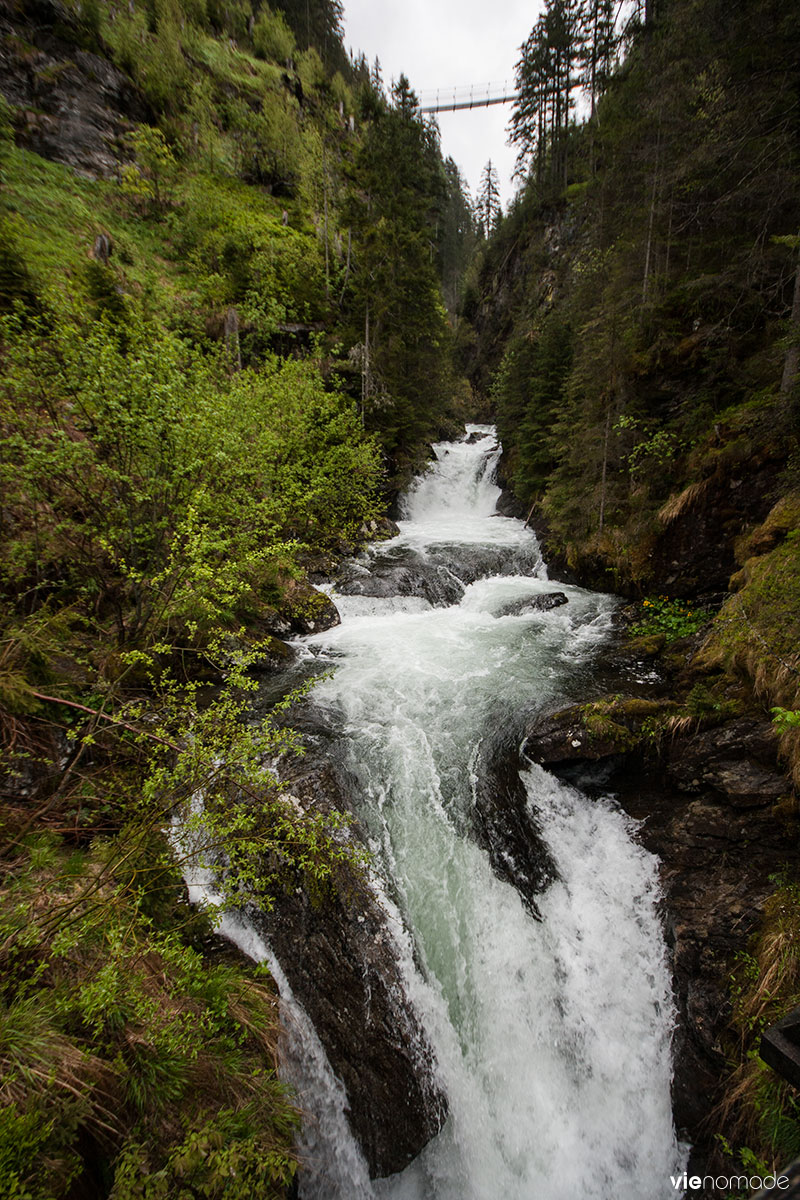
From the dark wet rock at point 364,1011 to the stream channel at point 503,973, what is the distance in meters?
0.12

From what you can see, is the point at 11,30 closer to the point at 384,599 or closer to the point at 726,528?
the point at 384,599

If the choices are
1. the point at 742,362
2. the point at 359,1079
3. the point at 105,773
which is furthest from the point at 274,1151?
the point at 742,362

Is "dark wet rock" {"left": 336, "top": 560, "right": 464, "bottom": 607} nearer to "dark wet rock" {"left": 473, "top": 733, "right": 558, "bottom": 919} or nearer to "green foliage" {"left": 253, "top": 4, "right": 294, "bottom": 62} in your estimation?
"dark wet rock" {"left": 473, "top": 733, "right": 558, "bottom": 919}

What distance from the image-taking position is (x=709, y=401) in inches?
411

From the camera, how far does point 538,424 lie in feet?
58.9

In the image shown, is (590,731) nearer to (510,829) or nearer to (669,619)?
(510,829)

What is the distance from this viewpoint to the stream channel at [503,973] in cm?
388

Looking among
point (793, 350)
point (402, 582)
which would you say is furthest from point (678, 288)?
point (402, 582)

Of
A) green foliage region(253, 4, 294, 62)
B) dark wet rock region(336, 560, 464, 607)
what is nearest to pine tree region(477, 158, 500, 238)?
green foliage region(253, 4, 294, 62)

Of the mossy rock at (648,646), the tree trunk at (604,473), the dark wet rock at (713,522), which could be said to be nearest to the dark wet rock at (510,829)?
the mossy rock at (648,646)

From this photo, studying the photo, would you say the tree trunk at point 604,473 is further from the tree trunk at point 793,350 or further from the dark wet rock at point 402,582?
the dark wet rock at point 402,582

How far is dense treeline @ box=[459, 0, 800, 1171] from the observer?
4.61 m

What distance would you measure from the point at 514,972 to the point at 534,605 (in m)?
8.60

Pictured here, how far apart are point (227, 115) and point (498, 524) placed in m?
29.7
